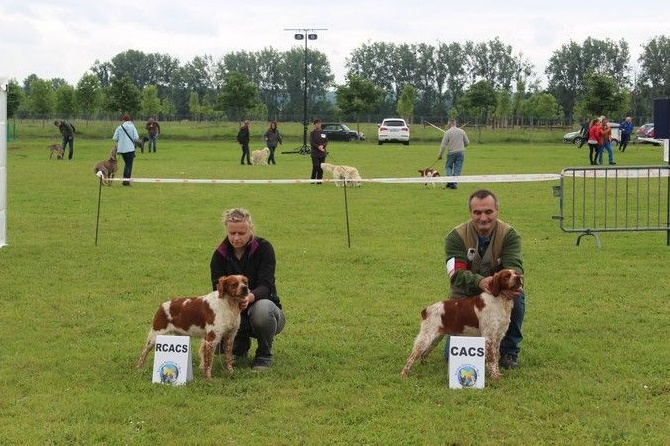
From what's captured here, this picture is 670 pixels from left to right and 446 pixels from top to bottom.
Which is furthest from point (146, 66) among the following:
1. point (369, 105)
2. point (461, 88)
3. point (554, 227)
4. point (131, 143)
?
point (554, 227)

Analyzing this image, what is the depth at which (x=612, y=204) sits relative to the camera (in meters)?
18.0

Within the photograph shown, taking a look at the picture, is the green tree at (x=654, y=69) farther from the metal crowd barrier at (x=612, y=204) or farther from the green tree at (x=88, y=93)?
the metal crowd barrier at (x=612, y=204)

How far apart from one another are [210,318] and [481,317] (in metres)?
1.76

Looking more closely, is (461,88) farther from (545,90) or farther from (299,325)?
(299,325)

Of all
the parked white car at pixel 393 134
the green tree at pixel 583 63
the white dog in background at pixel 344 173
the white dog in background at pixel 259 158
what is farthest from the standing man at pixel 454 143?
the green tree at pixel 583 63

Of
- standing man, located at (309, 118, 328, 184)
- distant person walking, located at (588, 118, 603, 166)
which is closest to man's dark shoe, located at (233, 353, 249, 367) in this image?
standing man, located at (309, 118, 328, 184)

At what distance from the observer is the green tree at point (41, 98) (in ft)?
215

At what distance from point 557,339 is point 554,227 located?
7.33m

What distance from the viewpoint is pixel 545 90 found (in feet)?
350

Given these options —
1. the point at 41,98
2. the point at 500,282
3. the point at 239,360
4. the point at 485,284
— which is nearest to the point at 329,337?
the point at 239,360

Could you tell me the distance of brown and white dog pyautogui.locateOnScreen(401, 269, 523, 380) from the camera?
587cm

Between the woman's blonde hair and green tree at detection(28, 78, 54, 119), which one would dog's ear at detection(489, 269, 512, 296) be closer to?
the woman's blonde hair

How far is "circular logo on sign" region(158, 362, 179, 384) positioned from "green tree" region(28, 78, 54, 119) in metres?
63.3

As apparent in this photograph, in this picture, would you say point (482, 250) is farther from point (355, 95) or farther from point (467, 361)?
point (355, 95)
